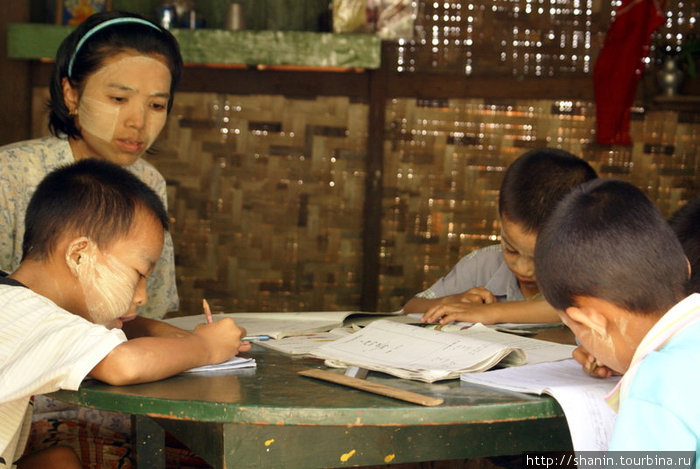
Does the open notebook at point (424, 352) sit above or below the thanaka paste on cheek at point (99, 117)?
below

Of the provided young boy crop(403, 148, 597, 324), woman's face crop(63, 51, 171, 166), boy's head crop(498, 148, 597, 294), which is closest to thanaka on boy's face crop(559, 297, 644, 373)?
young boy crop(403, 148, 597, 324)

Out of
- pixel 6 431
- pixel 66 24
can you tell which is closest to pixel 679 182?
pixel 66 24

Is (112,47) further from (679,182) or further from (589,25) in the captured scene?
(679,182)

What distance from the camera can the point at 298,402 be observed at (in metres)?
1.40

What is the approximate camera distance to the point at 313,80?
475 cm

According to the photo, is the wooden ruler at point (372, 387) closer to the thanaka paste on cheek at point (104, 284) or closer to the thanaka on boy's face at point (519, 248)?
the thanaka paste on cheek at point (104, 284)

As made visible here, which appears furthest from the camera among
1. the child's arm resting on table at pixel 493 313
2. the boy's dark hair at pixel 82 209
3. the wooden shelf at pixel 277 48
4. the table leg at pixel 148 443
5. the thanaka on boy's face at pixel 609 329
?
the wooden shelf at pixel 277 48

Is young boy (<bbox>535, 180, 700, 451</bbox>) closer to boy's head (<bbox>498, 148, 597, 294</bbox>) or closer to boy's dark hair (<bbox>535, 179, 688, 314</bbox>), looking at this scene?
boy's dark hair (<bbox>535, 179, 688, 314</bbox>)

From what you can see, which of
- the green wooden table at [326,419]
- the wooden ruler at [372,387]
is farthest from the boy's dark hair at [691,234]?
the wooden ruler at [372,387]

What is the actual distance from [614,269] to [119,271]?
90cm

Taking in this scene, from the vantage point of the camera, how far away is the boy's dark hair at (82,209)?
1710 millimetres

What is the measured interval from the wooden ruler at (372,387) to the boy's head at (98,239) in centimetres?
40

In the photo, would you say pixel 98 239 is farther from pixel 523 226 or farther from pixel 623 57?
pixel 623 57

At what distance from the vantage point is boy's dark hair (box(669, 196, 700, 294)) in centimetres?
172
